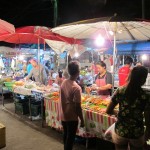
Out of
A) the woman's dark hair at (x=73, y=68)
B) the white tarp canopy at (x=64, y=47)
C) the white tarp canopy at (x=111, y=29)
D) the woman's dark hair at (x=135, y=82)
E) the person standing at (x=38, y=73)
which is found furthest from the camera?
the white tarp canopy at (x=64, y=47)

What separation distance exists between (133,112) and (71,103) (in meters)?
1.39

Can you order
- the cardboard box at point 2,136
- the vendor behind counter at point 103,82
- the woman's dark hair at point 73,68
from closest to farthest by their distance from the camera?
the woman's dark hair at point 73,68, the cardboard box at point 2,136, the vendor behind counter at point 103,82

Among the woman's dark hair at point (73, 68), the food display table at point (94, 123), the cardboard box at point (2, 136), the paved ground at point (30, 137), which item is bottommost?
the paved ground at point (30, 137)

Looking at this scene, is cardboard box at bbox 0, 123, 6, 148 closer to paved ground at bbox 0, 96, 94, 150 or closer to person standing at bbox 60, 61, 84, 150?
paved ground at bbox 0, 96, 94, 150

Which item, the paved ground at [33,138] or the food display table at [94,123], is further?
the paved ground at [33,138]

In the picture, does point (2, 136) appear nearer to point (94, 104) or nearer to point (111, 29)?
point (94, 104)

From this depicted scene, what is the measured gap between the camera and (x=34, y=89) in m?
7.46

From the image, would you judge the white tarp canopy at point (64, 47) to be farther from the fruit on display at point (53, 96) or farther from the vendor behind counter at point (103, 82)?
the vendor behind counter at point (103, 82)

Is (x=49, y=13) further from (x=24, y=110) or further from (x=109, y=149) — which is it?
(x=109, y=149)

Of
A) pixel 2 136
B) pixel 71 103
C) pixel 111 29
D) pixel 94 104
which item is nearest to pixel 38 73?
pixel 2 136

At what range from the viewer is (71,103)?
3914 millimetres

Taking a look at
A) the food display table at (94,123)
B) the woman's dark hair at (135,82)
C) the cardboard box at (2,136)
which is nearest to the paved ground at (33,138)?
the cardboard box at (2,136)

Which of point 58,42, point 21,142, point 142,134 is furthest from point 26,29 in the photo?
point 142,134

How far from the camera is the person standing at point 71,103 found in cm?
384
